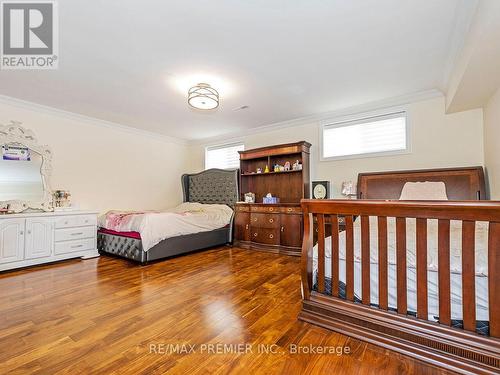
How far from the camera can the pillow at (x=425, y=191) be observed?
2.98m

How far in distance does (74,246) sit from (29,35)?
291 centimetres

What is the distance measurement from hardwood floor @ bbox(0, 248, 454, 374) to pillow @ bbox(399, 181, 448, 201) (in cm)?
191

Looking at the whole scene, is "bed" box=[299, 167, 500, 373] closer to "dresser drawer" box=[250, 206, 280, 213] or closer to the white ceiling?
the white ceiling

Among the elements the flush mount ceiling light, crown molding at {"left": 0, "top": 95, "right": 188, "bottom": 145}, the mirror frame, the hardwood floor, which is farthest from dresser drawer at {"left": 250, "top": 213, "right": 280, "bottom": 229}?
the mirror frame

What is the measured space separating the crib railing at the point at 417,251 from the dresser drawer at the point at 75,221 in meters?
3.77

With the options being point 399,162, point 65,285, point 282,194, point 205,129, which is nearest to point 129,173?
point 205,129

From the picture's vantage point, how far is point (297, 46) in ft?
7.72

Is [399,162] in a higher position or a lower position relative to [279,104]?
lower

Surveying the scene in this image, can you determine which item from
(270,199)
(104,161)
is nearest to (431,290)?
(270,199)

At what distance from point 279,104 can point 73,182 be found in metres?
3.92

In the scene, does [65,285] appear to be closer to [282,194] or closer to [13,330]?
[13,330]

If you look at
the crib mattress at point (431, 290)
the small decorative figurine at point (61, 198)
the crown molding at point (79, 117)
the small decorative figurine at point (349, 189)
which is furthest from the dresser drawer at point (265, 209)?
the small decorative figurine at point (61, 198)

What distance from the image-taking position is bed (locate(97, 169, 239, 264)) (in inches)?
138

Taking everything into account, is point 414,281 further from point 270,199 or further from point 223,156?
point 223,156
